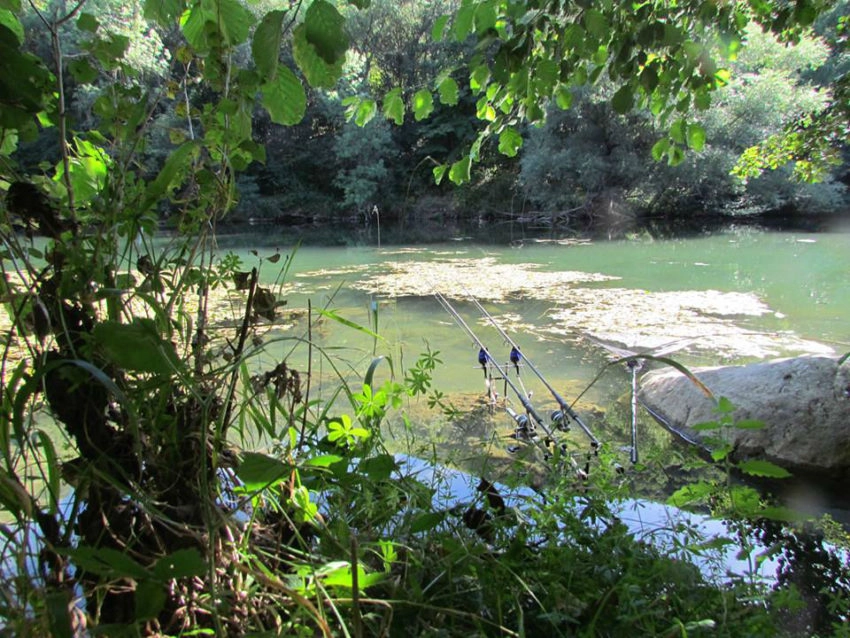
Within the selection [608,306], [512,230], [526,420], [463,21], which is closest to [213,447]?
[463,21]

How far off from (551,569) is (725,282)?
9.07m

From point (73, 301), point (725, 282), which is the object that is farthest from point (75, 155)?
point (725, 282)

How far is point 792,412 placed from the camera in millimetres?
3082

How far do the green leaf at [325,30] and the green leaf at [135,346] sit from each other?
1.40 ft

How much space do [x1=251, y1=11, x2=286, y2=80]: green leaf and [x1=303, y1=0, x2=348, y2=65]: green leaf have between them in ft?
0.12

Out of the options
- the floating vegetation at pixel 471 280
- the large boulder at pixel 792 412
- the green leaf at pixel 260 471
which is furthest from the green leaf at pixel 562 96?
the floating vegetation at pixel 471 280

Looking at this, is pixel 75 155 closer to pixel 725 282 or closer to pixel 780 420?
pixel 780 420

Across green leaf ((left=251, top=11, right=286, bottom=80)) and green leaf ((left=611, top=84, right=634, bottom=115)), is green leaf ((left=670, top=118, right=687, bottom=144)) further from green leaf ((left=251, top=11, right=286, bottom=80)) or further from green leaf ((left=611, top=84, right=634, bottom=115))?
green leaf ((left=251, top=11, right=286, bottom=80))

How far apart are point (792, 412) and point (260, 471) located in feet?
10.6

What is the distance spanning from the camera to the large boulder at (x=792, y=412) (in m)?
2.92

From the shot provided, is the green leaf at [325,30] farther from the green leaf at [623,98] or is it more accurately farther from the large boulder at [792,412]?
the large boulder at [792,412]

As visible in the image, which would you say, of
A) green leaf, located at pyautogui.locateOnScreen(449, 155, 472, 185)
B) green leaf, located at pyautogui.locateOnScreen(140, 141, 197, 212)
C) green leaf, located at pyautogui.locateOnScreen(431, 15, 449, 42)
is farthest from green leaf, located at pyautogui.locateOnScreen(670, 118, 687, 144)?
green leaf, located at pyautogui.locateOnScreen(140, 141, 197, 212)

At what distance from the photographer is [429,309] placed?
6852mm

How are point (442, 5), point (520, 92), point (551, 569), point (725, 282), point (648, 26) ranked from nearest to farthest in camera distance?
point (551, 569)
point (648, 26)
point (520, 92)
point (725, 282)
point (442, 5)
